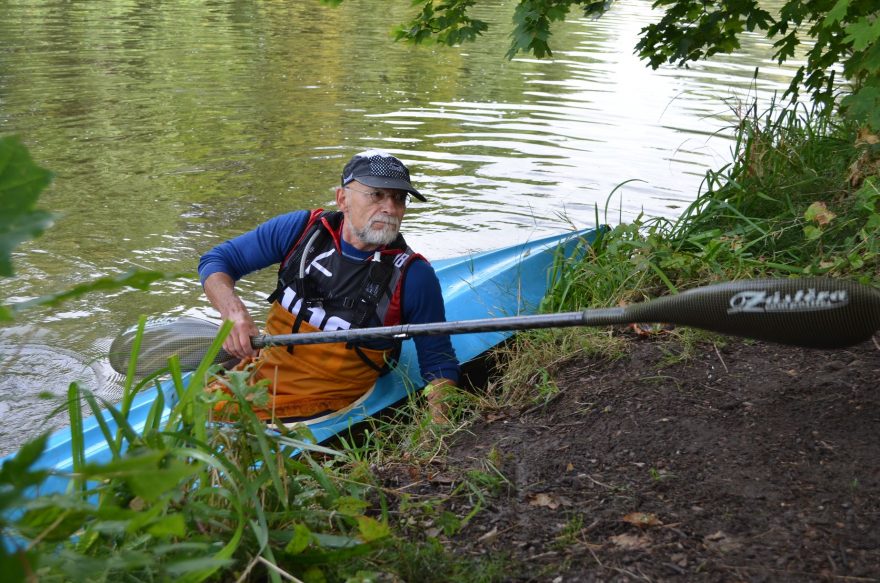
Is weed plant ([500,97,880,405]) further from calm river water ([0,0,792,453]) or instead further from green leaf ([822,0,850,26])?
green leaf ([822,0,850,26])

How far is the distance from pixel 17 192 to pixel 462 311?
3.98m

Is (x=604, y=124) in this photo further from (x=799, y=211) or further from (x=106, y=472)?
(x=106, y=472)

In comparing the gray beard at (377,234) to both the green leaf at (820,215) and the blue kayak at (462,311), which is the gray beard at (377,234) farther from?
the green leaf at (820,215)

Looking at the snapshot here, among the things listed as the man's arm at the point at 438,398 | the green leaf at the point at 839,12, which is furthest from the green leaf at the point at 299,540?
the green leaf at the point at 839,12

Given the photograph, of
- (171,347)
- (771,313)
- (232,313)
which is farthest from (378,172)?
(771,313)

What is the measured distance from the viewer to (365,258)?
4.13m

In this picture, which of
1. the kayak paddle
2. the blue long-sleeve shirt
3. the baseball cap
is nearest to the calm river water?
the blue long-sleeve shirt

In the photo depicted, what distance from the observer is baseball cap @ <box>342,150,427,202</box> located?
4.11 m

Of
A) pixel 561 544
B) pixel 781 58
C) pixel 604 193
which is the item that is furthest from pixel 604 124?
pixel 561 544

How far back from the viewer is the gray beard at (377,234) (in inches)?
160

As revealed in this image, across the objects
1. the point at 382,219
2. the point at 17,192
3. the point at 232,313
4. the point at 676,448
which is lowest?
the point at 232,313

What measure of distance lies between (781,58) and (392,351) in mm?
3008

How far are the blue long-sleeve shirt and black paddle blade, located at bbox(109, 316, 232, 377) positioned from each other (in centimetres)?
26

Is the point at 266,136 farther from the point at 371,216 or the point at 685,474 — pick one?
the point at 685,474
